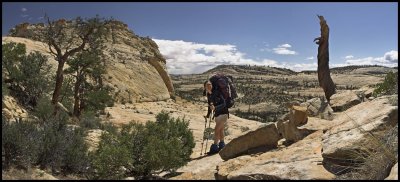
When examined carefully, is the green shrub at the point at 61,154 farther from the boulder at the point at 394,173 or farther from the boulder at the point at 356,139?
the boulder at the point at 394,173

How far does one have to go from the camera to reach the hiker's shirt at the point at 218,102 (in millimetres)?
8113

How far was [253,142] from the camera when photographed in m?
7.33

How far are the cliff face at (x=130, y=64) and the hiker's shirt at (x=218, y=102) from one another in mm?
17092

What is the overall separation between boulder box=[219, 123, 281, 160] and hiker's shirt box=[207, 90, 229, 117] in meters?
0.92

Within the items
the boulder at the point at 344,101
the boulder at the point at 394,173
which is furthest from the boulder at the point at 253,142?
the boulder at the point at 344,101

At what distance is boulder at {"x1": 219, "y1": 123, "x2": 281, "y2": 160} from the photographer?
724 cm

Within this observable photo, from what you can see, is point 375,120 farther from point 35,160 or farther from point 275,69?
point 275,69

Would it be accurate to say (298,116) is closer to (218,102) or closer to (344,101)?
(218,102)

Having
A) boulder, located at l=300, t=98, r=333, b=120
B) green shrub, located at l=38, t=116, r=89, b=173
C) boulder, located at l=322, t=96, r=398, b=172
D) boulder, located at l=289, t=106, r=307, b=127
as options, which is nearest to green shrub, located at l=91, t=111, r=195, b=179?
green shrub, located at l=38, t=116, r=89, b=173

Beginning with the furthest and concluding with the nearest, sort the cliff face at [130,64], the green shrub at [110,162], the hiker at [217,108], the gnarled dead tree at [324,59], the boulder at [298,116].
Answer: the cliff face at [130,64] < the gnarled dead tree at [324,59] < the hiker at [217,108] < the boulder at [298,116] < the green shrub at [110,162]

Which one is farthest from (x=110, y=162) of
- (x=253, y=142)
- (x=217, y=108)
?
(x=217, y=108)

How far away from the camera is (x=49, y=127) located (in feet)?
21.8

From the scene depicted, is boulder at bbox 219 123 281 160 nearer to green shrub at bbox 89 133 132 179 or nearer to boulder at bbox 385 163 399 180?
green shrub at bbox 89 133 132 179

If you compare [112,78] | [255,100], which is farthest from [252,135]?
[255,100]
